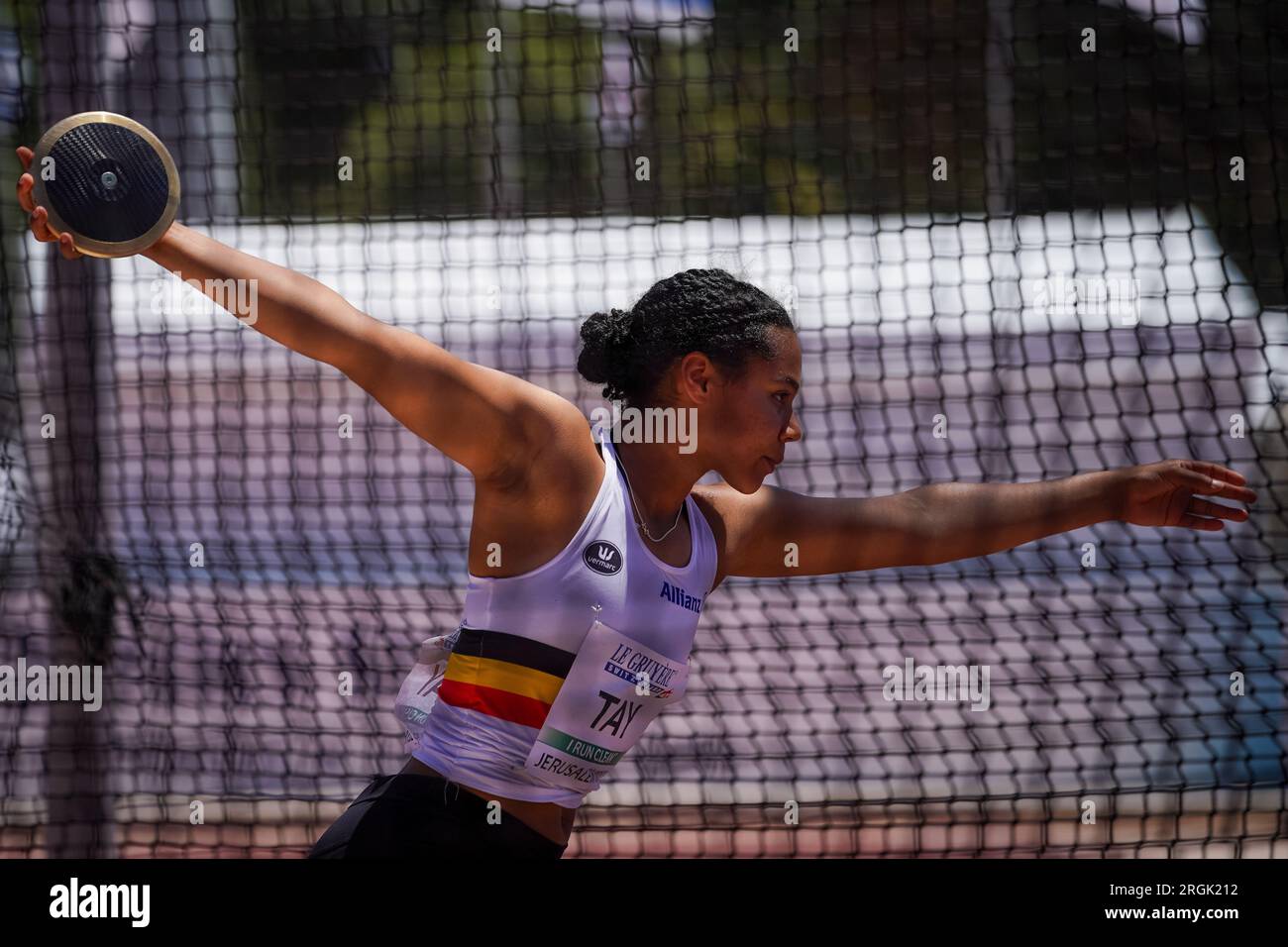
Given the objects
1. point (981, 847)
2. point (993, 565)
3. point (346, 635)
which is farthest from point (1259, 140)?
point (346, 635)

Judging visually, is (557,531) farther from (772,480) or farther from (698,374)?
(772,480)

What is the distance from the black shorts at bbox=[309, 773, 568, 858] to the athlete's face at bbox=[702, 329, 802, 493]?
824 mm

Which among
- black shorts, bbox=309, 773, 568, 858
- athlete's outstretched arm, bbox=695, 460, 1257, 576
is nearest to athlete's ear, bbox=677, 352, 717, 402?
athlete's outstretched arm, bbox=695, 460, 1257, 576

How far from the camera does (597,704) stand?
2.35 m

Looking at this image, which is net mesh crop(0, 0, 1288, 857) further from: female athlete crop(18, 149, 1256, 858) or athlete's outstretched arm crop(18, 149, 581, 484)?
athlete's outstretched arm crop(18, 149, 581, 484)

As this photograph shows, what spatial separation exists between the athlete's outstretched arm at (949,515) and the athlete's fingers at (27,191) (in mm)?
1482

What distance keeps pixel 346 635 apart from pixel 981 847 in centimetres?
306

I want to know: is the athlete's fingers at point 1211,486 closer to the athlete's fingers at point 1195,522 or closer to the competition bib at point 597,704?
the athlete's fingers at point 1195,522

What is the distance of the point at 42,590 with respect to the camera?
4418mm

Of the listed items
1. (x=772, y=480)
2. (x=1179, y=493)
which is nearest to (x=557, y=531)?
(x=1179, y=493)

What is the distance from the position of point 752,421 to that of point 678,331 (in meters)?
0.25

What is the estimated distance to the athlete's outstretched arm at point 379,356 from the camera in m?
1.94

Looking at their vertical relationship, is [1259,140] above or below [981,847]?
above

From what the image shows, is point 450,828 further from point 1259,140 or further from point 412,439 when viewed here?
point 1259,140
